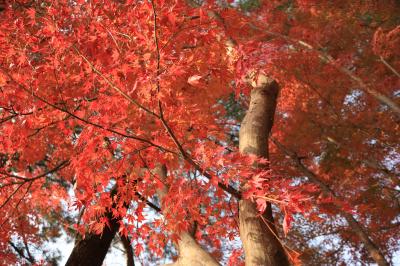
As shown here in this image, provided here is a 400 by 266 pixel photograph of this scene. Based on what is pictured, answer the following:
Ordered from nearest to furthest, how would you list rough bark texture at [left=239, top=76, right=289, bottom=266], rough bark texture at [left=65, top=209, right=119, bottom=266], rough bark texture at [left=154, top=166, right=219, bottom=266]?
rough bark texture at [left=239, top=76, right=289, bottom=266] → rough bark texture at [left=154, top=166, right=219, bottom=266] → rough bark texture at [left=65, top=209, right=119, bottom=266]

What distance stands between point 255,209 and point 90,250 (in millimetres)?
3294

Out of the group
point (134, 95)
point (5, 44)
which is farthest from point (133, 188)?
point (5, 44)

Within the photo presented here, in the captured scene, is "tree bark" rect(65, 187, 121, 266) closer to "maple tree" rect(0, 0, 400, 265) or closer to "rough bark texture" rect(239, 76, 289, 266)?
"maple tree" rect(0, 0, 400, 265)

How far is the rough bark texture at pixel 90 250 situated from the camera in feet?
17.4

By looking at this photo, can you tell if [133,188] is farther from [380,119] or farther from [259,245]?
[380,119]

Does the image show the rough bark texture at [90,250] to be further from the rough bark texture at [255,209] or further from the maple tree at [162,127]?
the rough bark texture at [255,209]

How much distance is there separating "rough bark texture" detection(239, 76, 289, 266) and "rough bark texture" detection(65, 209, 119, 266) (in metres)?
2.76

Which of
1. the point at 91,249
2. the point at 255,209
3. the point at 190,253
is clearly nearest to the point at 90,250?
the point at 91,249

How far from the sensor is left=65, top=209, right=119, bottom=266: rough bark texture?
531 centimetres

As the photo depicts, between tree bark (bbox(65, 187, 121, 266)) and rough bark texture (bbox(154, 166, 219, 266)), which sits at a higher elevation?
tree bark (bbox(65, 187, 121, 266))

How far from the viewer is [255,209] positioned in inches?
121

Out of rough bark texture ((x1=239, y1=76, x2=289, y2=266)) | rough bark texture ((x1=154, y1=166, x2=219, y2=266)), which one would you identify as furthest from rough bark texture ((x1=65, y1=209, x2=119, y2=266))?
rough bark texture ((x1=239, y1=76, x2=289, y2=266))

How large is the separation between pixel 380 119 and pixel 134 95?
24.7ft

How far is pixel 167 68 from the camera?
10.5 feet
